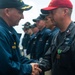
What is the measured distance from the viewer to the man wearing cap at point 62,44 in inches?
132

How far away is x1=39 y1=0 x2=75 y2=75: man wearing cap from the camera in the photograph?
336 centimetres

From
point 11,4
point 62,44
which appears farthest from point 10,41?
point 62,44

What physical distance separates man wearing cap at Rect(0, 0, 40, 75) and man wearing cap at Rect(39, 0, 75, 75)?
→ 319mm

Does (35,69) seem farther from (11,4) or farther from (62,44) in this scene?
(11,4)

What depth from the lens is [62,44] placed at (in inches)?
137

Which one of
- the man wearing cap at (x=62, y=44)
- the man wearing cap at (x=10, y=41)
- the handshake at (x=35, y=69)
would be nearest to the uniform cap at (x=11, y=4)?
the man wearing cap at (x=10, y=41)

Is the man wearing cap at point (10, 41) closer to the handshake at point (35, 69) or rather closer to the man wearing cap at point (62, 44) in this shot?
the handshake at point (35, 69)

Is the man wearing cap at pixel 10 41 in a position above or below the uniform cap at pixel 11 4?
below

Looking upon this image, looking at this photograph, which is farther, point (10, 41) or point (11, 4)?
point (11, 4)

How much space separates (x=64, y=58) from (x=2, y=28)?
94 cm

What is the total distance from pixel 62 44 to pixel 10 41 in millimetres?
783

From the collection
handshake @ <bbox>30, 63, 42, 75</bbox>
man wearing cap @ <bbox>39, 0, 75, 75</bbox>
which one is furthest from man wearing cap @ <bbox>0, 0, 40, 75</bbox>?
man wearing cap @ <bbox>39, 0, 75, 75</bbox>

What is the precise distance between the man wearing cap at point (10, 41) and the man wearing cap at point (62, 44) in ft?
1.05

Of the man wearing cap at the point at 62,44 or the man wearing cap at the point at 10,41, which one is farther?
the man wearing cap at the point at 62,44
